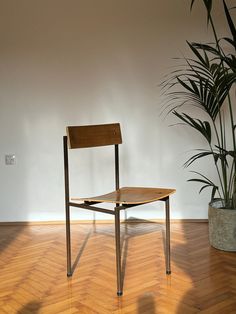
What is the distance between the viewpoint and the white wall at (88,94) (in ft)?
11.4

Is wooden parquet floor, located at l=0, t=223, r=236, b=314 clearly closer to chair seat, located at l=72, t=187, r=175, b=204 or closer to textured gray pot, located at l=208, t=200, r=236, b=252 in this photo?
textured gray pot, located at l=208, t=200, r=236, b=252

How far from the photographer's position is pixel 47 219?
3.68 metres

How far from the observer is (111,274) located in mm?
2500

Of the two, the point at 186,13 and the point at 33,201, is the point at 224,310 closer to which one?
the point at 33,201

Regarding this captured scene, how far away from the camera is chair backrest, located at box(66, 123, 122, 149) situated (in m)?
2.41

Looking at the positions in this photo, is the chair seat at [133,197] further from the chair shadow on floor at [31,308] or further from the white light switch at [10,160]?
the white light switch at [10,160]

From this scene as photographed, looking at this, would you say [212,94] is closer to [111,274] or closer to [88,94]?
[88,94]

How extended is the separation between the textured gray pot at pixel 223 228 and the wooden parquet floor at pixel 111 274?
0.07 metres

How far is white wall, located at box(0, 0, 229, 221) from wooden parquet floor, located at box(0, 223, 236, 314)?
42 cm

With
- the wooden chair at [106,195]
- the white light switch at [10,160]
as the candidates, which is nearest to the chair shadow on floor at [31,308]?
the wooden chair at [106,195]

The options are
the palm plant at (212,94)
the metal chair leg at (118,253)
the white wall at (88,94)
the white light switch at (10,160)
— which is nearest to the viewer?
the metal chair leg at (118,253)

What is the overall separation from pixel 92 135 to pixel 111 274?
870 millimetres

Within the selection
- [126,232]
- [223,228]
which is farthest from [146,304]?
[126,232]

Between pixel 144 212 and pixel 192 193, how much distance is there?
0.46 meters
